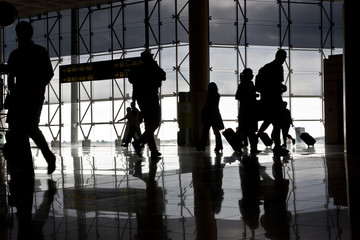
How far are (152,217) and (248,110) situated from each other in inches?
290

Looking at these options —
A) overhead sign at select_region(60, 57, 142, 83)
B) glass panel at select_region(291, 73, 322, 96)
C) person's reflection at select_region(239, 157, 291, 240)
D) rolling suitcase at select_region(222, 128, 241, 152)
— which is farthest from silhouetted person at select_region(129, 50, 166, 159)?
glass panel at select_region(291, 73, 322, 96)

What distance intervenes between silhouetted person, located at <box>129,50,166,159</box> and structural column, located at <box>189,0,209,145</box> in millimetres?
11094

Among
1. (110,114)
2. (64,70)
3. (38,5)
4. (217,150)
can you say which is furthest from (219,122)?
(38,5)

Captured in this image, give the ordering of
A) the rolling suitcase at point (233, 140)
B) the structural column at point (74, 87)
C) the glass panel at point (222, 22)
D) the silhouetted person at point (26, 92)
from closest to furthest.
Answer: the silhouetted person at point (26, 92) < the rolling suitcase at point (233, 140) < the glass panel at point (222, 22) < the structural column at point (74, 87)

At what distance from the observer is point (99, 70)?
66.4ft

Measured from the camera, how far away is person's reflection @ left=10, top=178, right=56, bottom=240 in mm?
2220

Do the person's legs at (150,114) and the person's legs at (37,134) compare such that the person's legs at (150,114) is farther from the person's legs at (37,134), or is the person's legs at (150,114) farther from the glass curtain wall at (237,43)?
the glass curtain wall at (237,43)

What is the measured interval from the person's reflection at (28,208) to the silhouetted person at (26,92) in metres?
0.68

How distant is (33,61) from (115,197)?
2.41m

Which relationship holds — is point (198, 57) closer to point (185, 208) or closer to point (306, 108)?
point (306, 108)

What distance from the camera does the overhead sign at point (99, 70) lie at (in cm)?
1952

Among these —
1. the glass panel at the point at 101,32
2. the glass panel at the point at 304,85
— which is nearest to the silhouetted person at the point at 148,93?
the glass panel at the point at 304,85

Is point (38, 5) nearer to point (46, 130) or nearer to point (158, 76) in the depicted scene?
point (46, 130)

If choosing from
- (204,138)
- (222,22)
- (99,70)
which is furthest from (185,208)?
(222,22)
